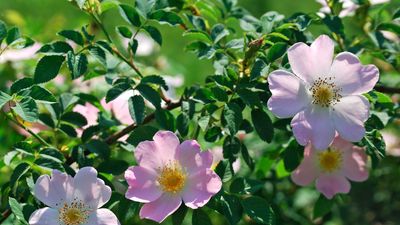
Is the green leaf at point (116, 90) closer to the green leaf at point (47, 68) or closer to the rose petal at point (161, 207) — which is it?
the green leaf at point (47, 68)

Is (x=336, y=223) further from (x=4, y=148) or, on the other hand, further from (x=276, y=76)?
(x=276, y=76)

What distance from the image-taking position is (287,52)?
1353 millimetres

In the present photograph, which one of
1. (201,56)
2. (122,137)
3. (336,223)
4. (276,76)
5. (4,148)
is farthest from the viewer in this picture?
(336,223)

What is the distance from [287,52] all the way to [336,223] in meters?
1.24

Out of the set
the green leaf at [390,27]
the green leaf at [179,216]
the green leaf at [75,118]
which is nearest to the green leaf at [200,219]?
the green leaf at [179,216]

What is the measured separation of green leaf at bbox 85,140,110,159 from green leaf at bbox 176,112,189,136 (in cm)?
16

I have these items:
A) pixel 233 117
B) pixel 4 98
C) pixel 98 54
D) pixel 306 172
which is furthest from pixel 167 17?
pixel 306 172

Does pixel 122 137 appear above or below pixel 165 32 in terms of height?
above

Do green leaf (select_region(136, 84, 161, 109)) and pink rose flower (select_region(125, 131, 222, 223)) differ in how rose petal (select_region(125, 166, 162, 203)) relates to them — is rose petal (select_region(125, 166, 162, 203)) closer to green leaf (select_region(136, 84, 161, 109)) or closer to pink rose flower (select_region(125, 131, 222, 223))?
pink rose flower (select_region(125, 131, 222, 223))

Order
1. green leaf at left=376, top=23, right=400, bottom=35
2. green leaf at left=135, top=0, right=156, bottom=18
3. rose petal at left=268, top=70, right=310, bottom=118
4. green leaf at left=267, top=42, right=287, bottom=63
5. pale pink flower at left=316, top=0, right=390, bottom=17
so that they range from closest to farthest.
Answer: rose petal at left=268, top=70, right=310, bottom=118 < green leaf at left=267, top=42, right=287, bottom=63 < green leaf at left=135, top=0, right=156, bottom=18 < green leaf at left=376, top=23, right=400, bottom=35 < pale pink flower at left=316, top=0, right=390, bottom=17

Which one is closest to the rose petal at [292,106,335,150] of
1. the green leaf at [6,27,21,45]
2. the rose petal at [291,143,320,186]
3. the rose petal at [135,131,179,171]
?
the rose petal at [135,131,179,171]

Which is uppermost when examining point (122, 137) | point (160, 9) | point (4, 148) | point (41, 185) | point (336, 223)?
point (160, 9)

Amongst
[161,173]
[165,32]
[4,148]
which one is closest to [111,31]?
[165,32]

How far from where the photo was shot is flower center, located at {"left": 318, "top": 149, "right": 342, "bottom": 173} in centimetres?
170
